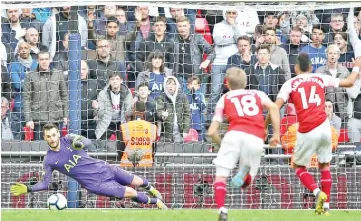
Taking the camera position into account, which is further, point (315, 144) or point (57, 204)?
point (57, 204)

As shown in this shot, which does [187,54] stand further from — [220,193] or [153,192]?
[220,193]

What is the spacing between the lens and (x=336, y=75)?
17641 mm

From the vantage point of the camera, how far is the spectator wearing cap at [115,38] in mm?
17750

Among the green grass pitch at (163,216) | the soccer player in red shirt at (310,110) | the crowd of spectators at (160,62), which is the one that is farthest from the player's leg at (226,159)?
the crowd of spectators at (160,62)

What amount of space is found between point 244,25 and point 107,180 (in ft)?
15.1

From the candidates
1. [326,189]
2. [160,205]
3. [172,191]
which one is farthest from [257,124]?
[172,191]

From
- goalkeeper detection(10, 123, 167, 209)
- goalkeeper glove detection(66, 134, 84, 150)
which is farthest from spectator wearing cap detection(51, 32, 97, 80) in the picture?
goalkeeper glove detection(66, 134, 84, 150)

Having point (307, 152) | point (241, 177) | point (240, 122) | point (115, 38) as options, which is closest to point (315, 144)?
point (307, 152)

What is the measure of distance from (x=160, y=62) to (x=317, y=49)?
2813 mm

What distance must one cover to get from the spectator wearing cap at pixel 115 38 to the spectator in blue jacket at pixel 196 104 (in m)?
1.27

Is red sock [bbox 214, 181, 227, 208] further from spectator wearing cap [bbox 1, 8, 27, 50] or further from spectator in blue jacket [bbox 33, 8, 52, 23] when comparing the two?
spectator in blue jacket [bbox 33, 8, 52, 23]

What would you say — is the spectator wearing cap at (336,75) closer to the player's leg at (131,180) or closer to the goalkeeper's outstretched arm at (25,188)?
the player's leg at (131,180)

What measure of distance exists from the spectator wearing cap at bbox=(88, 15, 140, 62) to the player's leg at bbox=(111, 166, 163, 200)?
295 centimetres

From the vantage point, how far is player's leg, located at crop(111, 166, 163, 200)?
15242 mm
